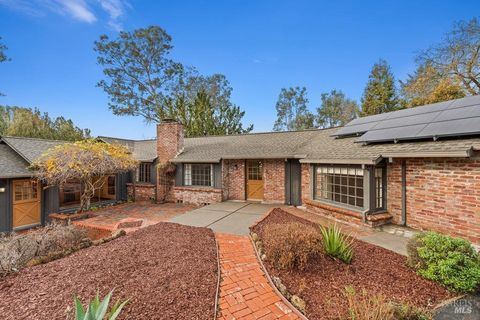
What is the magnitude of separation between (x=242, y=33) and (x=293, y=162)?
10228 millimetres

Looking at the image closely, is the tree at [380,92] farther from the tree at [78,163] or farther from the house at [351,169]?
the tree at [78,163]

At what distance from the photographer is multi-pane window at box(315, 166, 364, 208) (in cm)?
743

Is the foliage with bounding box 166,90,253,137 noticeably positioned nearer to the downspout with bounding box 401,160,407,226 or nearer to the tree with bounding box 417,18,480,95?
the tree with bounding box 417,18,480,95

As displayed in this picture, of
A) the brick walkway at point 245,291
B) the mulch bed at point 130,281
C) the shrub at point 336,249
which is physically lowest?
the brick walkway at point 245,291

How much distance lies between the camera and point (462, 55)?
15992mm

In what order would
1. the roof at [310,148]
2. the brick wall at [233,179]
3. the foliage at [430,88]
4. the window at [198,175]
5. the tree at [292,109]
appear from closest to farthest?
the roof at [310,148] → the brick wall at [233,179] → the window at [198,175] → the foliage at [430,88] → the tree at [292,109]

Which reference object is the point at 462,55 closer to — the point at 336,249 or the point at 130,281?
the point at 336,249

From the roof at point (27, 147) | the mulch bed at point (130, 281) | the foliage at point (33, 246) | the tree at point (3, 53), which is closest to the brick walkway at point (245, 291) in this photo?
the mulch bed at point (130, 281)

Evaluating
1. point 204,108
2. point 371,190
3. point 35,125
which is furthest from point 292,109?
point 35,125

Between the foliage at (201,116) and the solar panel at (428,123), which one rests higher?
the foliage at (201,116)

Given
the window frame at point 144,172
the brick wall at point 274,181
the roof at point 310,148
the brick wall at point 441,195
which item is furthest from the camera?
the window frame at point 144,172

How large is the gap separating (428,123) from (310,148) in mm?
4347

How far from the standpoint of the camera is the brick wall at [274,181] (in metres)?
10.7

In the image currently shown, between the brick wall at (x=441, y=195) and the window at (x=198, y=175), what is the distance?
26.9 ft
